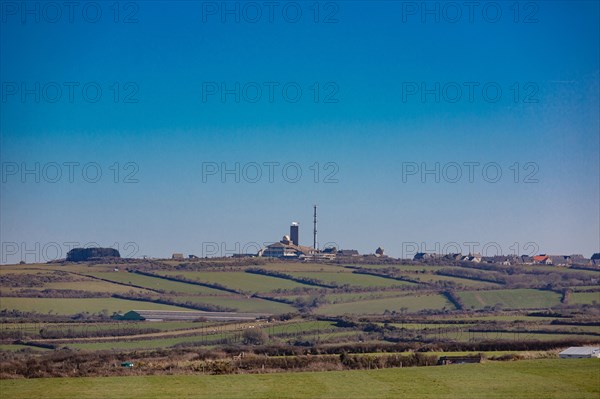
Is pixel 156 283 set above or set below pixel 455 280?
above

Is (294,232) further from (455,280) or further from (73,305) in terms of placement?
(73,305)

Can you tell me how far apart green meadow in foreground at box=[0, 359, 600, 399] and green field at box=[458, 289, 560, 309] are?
209ft

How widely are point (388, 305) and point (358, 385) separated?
64.8 meters

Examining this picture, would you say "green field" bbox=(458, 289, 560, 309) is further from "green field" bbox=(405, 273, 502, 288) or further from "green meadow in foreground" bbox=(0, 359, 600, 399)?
"green meadow in foreground" bbox=(0, 359, 600, 399)

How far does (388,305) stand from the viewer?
104 metres

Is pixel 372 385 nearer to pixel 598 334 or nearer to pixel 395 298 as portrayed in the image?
pixel 598 334

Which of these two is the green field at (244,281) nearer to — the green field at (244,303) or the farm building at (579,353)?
the green field at (244,303)

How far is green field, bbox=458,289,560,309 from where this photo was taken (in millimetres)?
108438

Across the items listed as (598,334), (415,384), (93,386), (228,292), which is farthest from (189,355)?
(228,292)

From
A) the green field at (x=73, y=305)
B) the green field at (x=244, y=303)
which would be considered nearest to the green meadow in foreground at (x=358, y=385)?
the green field at (x=73, y=305)

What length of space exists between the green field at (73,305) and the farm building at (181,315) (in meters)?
2.84

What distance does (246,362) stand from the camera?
50.6 metres

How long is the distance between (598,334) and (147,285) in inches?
2057

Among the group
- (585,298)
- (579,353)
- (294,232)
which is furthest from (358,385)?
(294,232)
